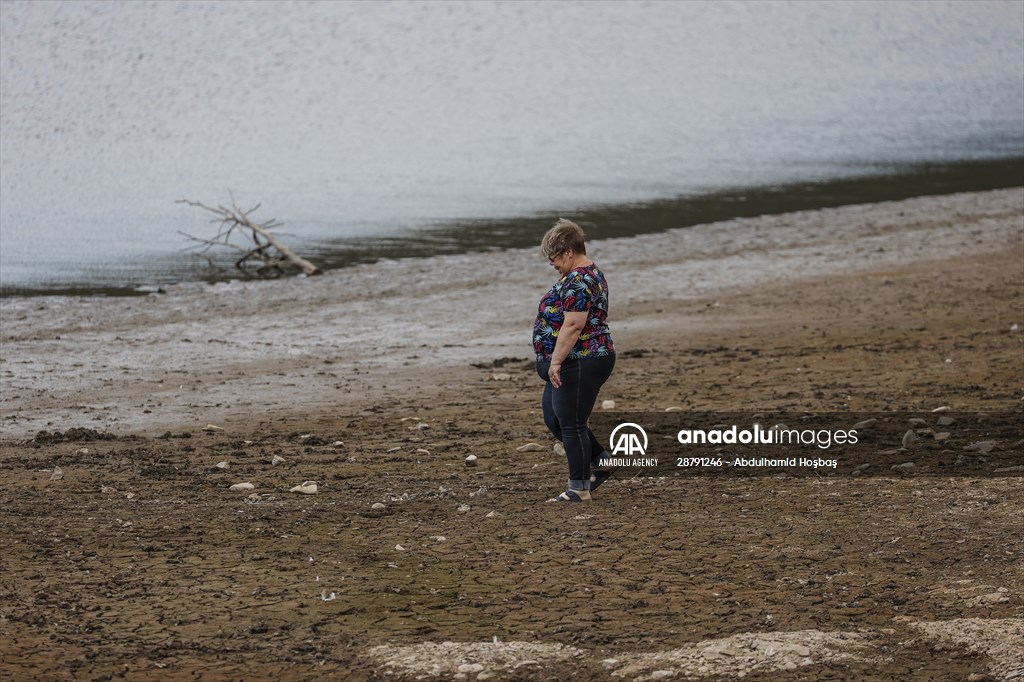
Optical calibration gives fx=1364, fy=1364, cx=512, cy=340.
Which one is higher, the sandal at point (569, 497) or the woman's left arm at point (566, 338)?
the woman's left arm at point (566, 338)

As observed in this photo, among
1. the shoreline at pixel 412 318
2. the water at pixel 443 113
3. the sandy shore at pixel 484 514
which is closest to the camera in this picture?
the sandy shore at pixel 484 514

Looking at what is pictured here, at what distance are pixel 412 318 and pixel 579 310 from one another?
8.42 metres

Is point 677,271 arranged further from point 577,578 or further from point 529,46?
point 529,46

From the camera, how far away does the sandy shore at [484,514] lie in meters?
5.41

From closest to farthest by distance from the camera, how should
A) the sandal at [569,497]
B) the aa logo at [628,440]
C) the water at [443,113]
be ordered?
the sandal at [569,497]
the aa logo at [628,440]
the water at [443,113]

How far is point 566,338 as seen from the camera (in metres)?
6.61

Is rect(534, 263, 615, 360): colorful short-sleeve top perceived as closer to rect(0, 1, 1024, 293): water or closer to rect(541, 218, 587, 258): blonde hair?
rect(541, 218, 587, 258): blonde hair

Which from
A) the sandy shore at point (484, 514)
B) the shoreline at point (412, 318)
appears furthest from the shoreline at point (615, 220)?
the sandy shore at point (484, 514)

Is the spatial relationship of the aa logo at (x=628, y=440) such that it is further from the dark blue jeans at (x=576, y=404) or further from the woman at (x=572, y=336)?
the woman at (x=572, y=336)

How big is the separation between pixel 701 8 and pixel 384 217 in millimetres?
27962

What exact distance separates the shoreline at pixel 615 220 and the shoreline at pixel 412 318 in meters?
0.75

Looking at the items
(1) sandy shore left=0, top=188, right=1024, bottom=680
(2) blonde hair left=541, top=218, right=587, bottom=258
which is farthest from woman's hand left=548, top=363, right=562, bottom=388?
(1) sandy shore left=0, top=188, right=1024, bottom=680

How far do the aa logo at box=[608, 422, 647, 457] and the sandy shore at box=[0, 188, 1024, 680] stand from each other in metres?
0.45

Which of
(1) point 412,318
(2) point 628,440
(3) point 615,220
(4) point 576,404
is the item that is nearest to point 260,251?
(1) point 412,318
